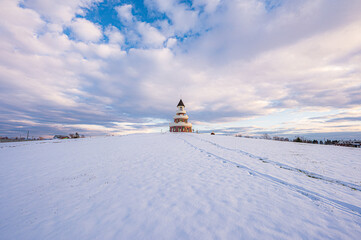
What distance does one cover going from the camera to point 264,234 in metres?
4.16

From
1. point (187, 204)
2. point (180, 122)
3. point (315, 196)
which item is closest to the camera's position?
point (187, 204)

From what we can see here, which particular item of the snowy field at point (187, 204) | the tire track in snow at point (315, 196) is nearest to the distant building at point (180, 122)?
the snowy field at point (187, 204)

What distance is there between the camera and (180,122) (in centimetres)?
4544

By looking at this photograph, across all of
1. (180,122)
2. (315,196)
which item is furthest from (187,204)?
(180,122)

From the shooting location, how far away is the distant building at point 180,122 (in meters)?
45.5

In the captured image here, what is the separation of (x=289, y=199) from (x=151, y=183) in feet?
21.3

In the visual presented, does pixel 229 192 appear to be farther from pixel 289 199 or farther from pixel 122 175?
pixel 122 175

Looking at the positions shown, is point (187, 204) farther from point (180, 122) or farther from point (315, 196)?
point (180, 122)

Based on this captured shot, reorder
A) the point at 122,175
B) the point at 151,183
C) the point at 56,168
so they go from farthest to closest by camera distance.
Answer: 1. the point at 56,168
2. the point at 122,175
3. the point at 151,183

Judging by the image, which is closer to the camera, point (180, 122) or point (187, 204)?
point (187, 204)

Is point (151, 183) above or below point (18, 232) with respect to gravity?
above

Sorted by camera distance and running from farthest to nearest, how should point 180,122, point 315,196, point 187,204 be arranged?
1. point 180,122
2. point 315,196
3. point 187,204

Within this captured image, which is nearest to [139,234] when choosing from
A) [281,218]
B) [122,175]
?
[281,218]

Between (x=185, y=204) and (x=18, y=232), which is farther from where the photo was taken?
(x=185, y=204)
